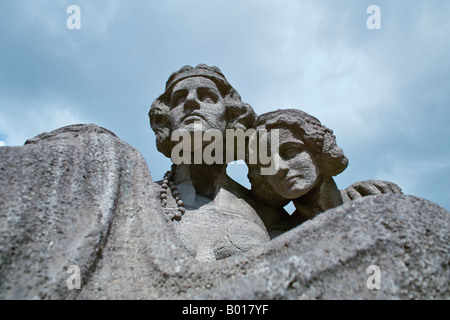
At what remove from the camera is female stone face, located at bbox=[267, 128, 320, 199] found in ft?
10.2

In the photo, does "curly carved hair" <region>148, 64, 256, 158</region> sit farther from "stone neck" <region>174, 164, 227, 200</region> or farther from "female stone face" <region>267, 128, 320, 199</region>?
"female stone face" <region>267, 128, 320, 199</region>

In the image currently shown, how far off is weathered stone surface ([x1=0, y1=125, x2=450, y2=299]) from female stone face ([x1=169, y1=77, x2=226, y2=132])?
4.86 ft

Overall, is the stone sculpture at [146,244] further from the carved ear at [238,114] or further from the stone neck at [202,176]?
the carved ear at [238,114]

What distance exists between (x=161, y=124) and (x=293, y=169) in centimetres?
144

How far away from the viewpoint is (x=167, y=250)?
5.97 ft

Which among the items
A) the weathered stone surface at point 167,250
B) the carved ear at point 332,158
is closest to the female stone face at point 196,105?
the carved ear at point 332,158

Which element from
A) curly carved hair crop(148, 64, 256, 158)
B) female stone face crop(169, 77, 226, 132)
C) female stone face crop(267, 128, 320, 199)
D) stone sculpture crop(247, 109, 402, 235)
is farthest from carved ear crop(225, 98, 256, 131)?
female stone face crop(267, 128, 320, 199)

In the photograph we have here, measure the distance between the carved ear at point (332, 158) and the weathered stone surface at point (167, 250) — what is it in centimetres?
138

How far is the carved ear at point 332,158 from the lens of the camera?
319 centimetres

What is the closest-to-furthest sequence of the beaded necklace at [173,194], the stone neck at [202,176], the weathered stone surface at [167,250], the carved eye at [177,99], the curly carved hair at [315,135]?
the weathered stone surface at [167,250] < the beaded necklace at [173,194] < the curly carved hair at [315,135] < the stone neck at [202,176] < the carved eye at [177,99]

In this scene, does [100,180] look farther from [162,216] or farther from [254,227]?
[254,227]

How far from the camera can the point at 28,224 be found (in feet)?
5.48

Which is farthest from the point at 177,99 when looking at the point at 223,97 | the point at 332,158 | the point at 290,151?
the point at 332,158
